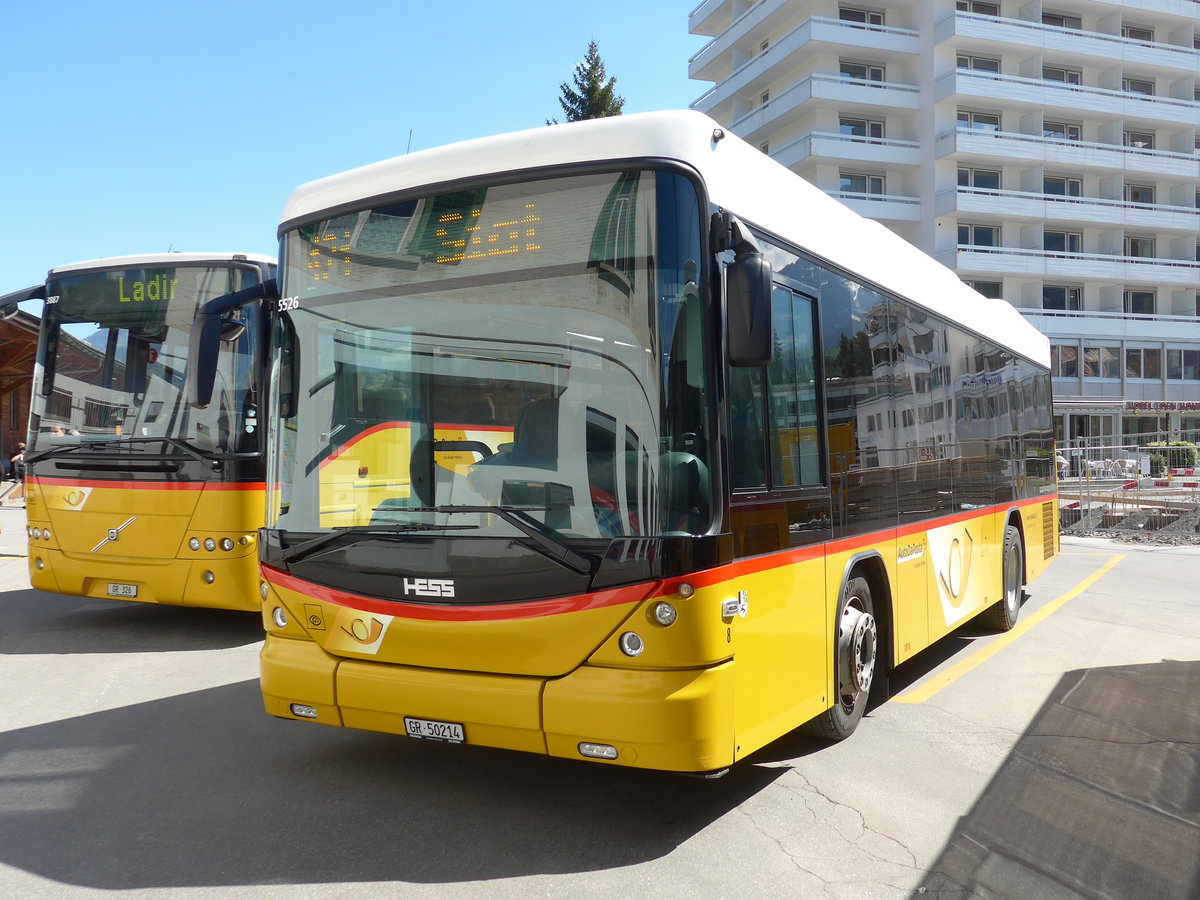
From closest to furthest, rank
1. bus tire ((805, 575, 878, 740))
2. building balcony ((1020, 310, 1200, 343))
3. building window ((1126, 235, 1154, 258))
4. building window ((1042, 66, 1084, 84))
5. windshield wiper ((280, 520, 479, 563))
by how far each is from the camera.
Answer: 1. windshield wiper ((280, 520, 479, 563))
2. bus tire ((805, 575, 878, 740))
3. building balcony ((1020, 310, 1200, 343))
4. building window ((1042, 66, 1084, 84))
5. building window ((1126, 235, 1154, 258))

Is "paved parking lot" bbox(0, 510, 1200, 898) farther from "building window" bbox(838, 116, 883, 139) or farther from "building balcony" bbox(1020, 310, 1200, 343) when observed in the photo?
"building balcony" bbox(1020, 310, 1200, 343)

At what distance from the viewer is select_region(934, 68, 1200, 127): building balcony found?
150 ft

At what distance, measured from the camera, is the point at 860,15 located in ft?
155

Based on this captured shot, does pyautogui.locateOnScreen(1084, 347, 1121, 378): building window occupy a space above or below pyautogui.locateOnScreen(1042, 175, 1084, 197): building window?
below

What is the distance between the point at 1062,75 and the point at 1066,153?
15.5ft

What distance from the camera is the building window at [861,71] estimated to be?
46812 millimetres

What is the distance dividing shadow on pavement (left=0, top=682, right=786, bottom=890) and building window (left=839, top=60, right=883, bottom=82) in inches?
1839

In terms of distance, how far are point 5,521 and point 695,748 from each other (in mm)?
22796

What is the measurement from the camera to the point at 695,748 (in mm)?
3986

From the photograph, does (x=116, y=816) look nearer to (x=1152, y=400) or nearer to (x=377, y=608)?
(x=377, y=608)

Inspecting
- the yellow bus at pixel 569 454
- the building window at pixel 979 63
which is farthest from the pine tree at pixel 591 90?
the yellow bus at pixel 569 454

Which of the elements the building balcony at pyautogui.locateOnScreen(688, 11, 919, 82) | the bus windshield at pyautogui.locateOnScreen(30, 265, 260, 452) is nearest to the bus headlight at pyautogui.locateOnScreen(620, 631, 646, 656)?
the bus windshield at pyautogui.locateOnScreen(30, 265, 260, 452)

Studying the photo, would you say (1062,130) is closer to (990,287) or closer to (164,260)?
(990,287)

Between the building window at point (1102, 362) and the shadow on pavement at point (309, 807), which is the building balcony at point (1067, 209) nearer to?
the building window at point (1102, 362)
